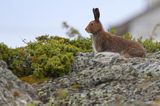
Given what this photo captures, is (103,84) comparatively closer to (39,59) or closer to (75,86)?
(75,86)

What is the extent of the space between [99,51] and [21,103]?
3680 mm

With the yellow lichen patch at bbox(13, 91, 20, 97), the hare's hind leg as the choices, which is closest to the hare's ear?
the hare's hind leg

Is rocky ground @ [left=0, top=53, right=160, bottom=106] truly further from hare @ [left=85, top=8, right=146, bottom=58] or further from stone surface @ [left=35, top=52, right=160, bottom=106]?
hare @ [left=85, top=8, right=146, bottom=58]

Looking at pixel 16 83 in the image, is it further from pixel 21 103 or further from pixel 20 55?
pixel 20 55

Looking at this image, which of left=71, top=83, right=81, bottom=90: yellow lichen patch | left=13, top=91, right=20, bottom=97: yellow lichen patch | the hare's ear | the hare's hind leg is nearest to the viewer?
left=13, top=91, right=20, bottom=97: yellow lichen patch

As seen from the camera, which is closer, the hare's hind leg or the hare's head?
the hare's hind leg

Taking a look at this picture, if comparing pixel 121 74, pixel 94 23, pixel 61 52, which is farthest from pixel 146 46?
pixel 121 74

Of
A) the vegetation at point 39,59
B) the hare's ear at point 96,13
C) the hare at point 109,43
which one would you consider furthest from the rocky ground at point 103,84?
the hare's ear at point 96,13

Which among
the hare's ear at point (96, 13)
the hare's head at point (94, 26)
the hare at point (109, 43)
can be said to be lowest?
the hare at point (109, 43)

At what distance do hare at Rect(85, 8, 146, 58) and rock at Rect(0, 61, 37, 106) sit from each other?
2684 mm

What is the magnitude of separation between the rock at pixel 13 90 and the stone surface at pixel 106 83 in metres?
0.24

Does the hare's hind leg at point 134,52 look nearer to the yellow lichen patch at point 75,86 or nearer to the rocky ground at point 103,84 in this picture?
the rocky ground at point 103,84

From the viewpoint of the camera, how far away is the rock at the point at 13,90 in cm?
1166

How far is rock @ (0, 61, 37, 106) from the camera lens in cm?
1166
